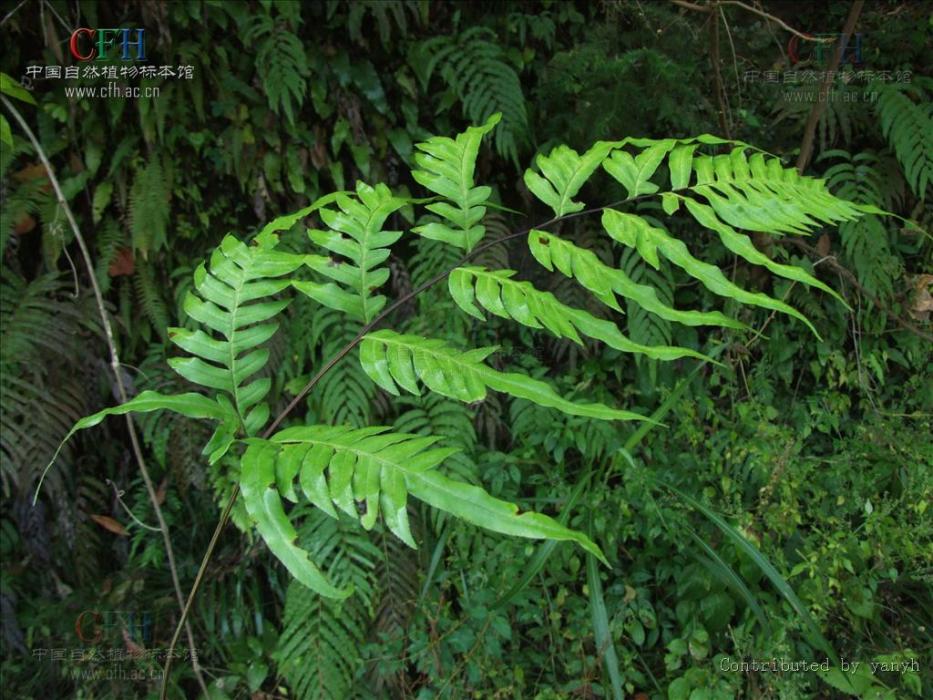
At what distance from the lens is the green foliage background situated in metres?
2.19

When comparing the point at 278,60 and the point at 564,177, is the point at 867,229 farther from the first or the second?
the point at 278,60

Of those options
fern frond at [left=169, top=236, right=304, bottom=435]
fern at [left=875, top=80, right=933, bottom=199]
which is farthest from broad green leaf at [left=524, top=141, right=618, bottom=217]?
fern at [left=875, top=80, right=933, bottom=199]

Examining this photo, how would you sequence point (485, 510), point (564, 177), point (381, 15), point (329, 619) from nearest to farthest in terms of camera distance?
point (485, 510) → point (564, 177) → point (329, 619) → point (381, 15)

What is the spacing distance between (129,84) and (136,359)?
996mm

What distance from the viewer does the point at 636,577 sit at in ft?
7.41

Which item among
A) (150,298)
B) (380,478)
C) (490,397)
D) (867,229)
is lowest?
(490,397)

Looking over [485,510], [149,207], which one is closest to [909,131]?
[485,510]

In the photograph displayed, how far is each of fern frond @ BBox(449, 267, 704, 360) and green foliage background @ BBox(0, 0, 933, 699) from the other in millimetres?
1083

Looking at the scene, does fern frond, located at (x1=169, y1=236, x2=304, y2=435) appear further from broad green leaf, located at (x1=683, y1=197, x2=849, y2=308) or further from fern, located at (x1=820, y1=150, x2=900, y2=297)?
fern, located at (x1=820, y1=150, x2=900, y2=297)

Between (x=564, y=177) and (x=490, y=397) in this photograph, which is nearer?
(x=564, y=177)

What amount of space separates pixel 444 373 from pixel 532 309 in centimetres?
17

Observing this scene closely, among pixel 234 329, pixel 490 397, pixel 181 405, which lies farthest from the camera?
pixel 490 397

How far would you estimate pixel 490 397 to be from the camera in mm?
2516

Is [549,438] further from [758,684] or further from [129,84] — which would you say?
[129,84]
